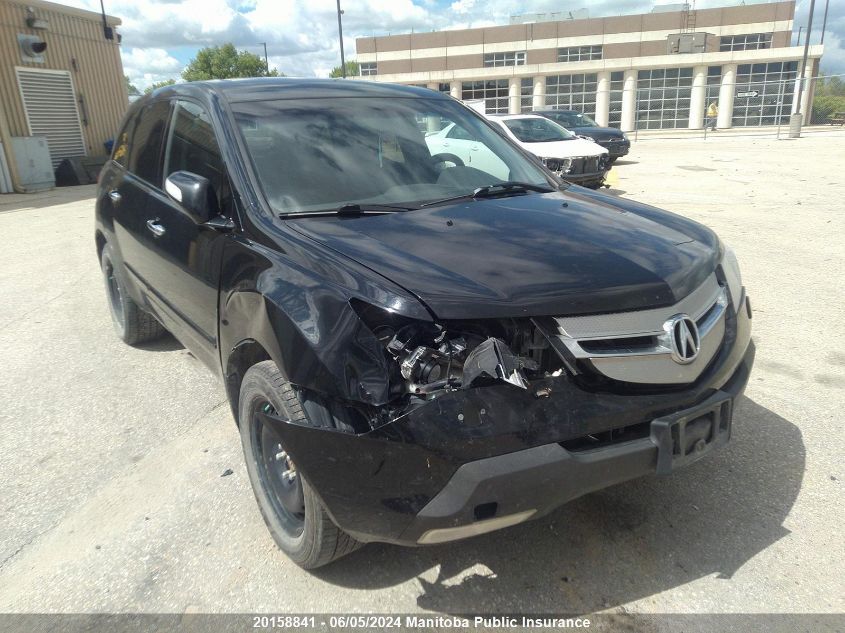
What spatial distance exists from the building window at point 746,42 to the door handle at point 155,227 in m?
51.2

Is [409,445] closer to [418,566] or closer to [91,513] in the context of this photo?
[418,566]

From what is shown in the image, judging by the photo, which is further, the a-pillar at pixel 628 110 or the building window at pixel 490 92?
the building window at pixel 490 92

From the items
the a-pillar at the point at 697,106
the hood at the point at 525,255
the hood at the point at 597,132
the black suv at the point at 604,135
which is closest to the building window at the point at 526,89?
the a-pillar at the point at 697,106

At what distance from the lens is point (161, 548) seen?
2.77 metres

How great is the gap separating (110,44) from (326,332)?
69.7 ft

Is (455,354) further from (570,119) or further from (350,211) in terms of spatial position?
(570,119)

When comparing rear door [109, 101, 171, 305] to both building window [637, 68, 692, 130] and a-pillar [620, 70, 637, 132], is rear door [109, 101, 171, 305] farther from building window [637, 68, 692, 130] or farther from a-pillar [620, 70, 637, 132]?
building window [637, 68, 692, 130]

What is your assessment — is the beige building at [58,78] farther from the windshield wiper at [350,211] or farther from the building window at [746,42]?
the building window at [746,42]

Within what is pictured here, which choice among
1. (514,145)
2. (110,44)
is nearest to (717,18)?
(110,44)

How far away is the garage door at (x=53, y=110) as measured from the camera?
16.7 m

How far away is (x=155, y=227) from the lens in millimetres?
3604

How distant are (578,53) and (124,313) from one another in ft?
169

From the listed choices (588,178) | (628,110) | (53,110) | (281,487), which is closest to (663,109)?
(628,110)

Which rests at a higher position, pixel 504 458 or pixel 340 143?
pixel 340 143
